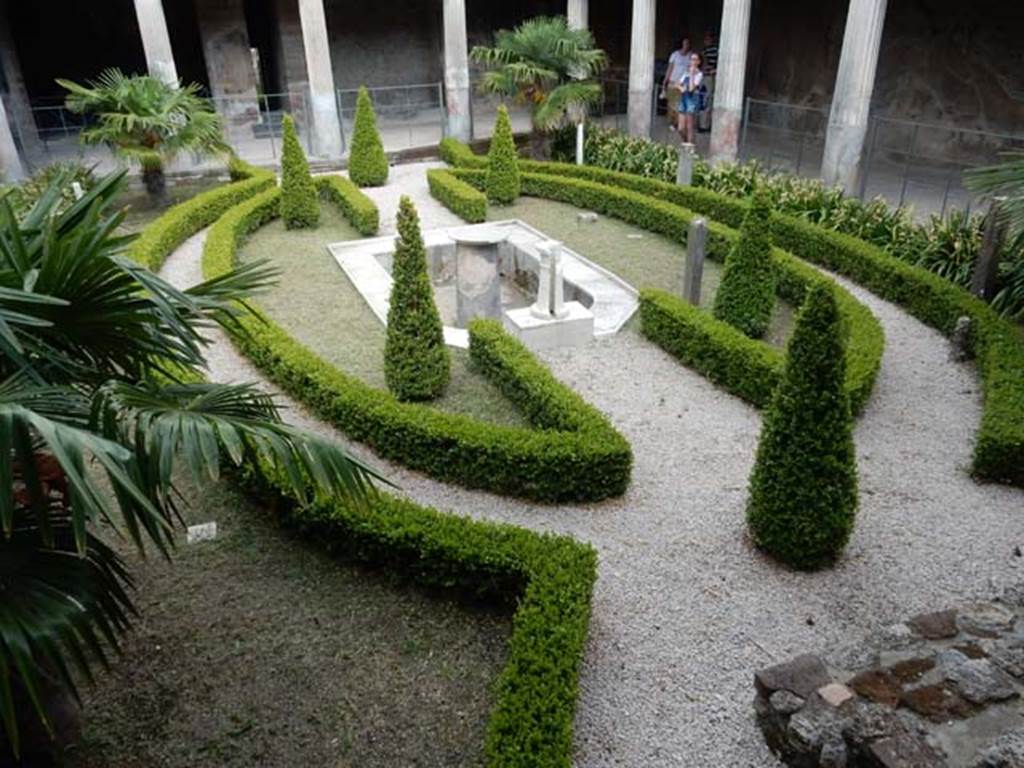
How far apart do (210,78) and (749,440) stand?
19033 millimetres

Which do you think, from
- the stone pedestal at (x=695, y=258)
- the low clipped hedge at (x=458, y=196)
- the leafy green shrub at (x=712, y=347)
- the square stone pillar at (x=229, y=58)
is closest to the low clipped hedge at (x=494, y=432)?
the leafy green shrub at (x=712, y=347)

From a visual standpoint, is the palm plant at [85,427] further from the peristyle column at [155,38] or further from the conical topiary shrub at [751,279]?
the peristyle column at [155,38]

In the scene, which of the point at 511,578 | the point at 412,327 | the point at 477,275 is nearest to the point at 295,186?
the point at 477,275

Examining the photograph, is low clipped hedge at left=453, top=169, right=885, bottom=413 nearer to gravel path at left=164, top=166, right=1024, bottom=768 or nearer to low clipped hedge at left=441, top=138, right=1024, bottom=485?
gravel path at left=164, top=166, right=1024, bottom=768

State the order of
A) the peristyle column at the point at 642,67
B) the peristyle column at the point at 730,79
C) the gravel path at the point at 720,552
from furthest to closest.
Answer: the peristyle column at the point at 642,67 < the peristyle column at the point at 730,79 < the gravel path at the point at 720,552

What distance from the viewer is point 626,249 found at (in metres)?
12.8

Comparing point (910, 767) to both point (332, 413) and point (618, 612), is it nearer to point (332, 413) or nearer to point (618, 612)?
point (618, 612)

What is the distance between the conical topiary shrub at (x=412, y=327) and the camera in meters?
7.32

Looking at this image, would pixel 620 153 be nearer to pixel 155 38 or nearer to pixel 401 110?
pixel 401 110

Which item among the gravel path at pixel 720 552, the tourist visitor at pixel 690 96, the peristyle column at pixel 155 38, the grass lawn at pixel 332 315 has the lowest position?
the gravel path at pixel 720 552

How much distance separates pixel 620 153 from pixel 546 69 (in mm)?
2293

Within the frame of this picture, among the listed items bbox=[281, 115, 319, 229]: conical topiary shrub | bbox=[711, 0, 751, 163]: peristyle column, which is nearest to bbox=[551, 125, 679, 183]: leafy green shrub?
bbox=[711, 0, 751, 163]: peristyle column

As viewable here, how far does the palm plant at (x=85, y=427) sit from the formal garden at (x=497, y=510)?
0.02 m

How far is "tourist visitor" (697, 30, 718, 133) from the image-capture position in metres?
19.8
